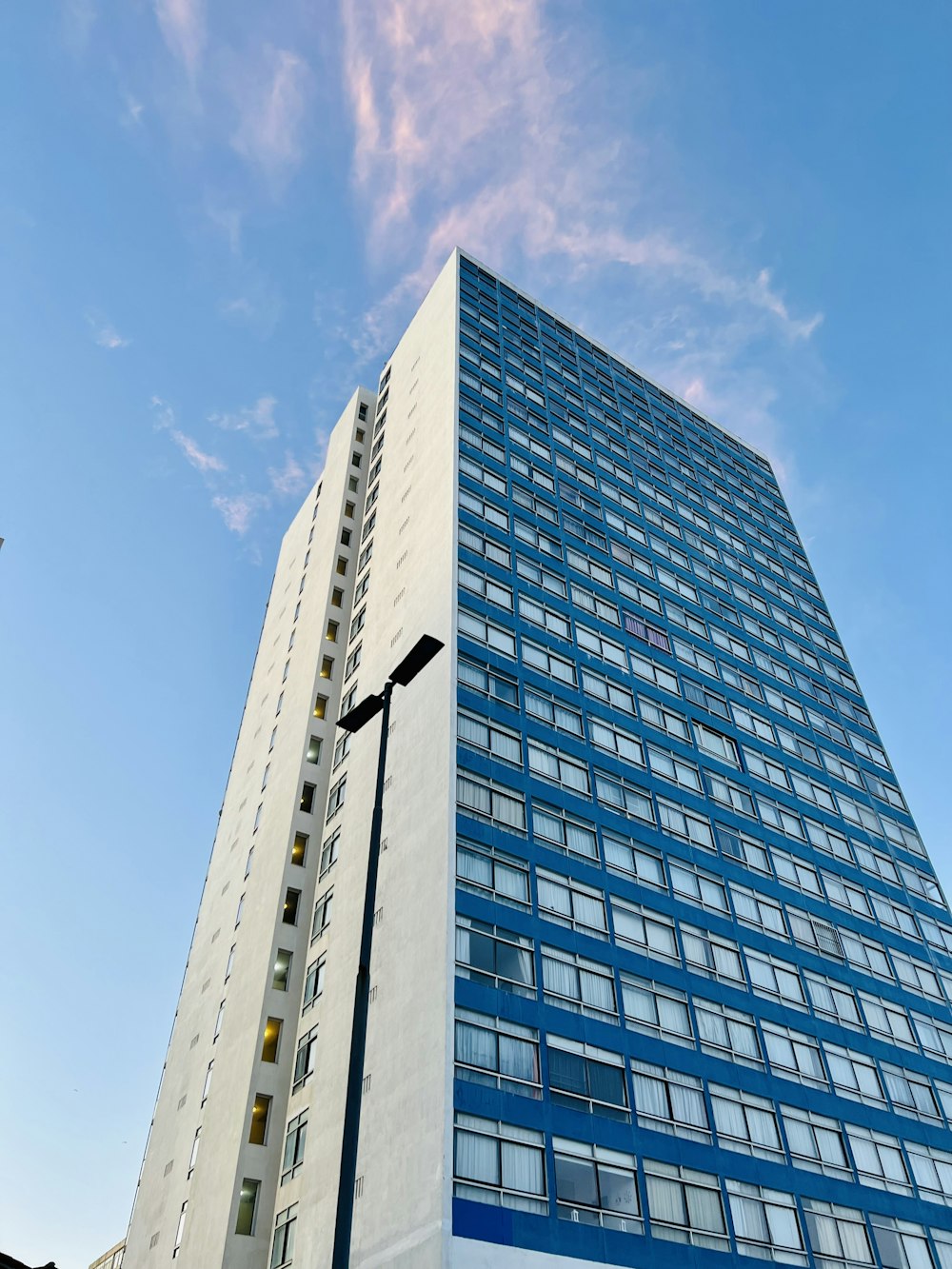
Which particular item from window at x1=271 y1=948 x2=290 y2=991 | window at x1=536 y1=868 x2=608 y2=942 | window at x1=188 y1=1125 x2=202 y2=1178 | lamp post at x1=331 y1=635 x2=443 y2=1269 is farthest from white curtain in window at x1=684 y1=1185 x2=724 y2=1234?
window at x1=188 y1=1125 x2=202 y2=1178

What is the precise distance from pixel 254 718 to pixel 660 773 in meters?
31.2

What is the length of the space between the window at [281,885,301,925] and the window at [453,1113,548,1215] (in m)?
19.1

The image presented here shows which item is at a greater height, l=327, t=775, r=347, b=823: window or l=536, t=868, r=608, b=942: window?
l=327, t=775, r=347, b=823: window

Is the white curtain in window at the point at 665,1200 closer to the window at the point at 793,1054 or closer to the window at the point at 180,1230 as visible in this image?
the window at the point at 793,1054

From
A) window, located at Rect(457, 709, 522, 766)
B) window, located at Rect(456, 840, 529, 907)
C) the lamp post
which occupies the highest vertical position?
window, located at Rect(457, 709, 522, 766)

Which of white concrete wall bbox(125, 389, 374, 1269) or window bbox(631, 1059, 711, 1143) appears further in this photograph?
white concrete wall bbox(125, 389, 374, 1269)

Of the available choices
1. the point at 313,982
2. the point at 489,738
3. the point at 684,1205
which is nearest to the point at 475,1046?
the point at 684,1205

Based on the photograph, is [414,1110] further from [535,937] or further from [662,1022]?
[662,1022]

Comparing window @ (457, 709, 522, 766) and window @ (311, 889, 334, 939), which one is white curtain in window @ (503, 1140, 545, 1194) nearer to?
window @ (457, 709, 522, 766)

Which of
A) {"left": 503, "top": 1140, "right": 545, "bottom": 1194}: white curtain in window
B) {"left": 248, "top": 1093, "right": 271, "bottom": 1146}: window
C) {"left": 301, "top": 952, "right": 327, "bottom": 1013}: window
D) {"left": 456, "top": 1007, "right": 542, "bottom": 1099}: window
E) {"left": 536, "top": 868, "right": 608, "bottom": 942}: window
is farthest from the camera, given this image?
{"left": 301, "top": 952, "right": 327, "bottom": 1013}: window

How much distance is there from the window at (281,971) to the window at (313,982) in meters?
1.34

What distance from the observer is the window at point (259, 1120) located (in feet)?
131

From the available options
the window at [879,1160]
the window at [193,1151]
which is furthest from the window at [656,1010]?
the window at [193,1151]

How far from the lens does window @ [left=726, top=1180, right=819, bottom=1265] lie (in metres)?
34.0
